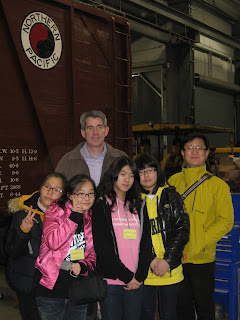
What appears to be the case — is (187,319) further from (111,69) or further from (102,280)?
(111,69)

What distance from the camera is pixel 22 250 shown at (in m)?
2.47

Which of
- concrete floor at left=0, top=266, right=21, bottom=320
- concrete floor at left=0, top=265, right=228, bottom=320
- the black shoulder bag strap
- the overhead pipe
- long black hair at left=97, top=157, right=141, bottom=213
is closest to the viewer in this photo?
long black hair at left=97, top=157, right=141, bottom=213

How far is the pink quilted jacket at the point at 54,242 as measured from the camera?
2318mm

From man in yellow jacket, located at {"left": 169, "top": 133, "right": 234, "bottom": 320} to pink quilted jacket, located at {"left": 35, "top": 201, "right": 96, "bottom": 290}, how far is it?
96 cm

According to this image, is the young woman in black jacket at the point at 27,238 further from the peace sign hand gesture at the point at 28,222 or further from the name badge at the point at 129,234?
the name badge at the point at 129,234

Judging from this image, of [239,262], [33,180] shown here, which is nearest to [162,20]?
[33,180]

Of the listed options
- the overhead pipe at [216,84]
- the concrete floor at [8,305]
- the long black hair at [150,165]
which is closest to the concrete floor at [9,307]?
the concrete floor at [8,305]

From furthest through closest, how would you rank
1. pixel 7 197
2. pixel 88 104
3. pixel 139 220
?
pixel 88 104, pixel 7 197, pixel 139 220

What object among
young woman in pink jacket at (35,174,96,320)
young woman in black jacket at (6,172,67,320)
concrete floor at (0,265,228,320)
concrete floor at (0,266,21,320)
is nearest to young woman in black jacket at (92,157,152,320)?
young woman in pink jacket at (35,174,96,320)

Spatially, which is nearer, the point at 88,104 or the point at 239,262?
the point at 239,262

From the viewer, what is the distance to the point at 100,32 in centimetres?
532

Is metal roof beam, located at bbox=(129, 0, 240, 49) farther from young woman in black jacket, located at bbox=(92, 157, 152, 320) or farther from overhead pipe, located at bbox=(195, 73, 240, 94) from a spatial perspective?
young woman in black jacket, located at bbox=(92, 157, 152, 320)

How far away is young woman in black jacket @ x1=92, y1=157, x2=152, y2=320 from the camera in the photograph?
248cm

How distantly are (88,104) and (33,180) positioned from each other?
1.40 m
